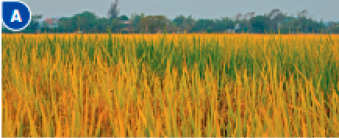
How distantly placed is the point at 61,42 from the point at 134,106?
7.36 ft

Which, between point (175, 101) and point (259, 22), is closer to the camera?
point (175, 101)

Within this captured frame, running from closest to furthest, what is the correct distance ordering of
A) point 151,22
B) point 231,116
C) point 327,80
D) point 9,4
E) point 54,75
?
point 231,116 → point 327,80 → point 54,75 → point 9,4 → point 151,22

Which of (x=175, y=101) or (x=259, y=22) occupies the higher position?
(x=259, y=22)

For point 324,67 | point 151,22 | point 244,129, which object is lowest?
point 244,129

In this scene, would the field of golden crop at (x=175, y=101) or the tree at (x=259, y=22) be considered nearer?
the field of golden crop at (x=175, y=101)

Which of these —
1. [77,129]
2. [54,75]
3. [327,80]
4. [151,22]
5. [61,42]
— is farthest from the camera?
[151,22]

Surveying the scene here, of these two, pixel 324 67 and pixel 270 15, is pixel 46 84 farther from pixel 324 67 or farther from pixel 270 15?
pixel 270 15

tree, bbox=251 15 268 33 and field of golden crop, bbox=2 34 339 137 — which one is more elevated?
tree, bbox=251 15 268 33

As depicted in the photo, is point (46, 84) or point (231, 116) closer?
point (231, 116)

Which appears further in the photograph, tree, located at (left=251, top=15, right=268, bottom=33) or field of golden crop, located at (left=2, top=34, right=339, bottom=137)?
tree, located at (left=251, top=15, right=268, bottom=33)

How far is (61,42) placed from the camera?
11.0 ft

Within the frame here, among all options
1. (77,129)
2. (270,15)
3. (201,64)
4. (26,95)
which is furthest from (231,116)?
(270,15)

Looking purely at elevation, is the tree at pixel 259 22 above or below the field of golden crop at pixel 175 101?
above

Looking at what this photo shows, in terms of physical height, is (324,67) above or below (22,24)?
below
